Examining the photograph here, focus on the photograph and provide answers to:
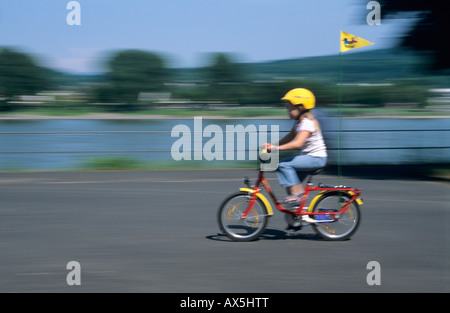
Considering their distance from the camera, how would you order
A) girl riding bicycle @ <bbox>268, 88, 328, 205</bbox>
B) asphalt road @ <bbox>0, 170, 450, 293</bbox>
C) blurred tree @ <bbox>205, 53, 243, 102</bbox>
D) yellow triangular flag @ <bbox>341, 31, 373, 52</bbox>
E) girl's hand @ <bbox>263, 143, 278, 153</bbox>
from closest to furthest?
1. asphalt road @ <bbox>0, 170, 450, 293</bbox>
2. girl's hand @ <bbox>263, 143, 278, 153</bbox>
3. girl riding bicycle @ <bbox>268, 88, 328, 205</bbox>
4. yellow triangular flag @ <bbox>341, 31, 373, 52</bbox>
5. blurred tree @ <bbox>205, 53, 243, 102</bbox>

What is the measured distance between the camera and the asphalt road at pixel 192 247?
5.34 meters

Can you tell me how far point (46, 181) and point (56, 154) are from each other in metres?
5.62

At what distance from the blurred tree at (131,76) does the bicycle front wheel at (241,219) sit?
56214 millimetres

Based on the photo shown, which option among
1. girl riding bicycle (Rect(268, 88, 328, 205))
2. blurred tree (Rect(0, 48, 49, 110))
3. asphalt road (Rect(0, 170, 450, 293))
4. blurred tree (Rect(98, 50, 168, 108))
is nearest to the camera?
asphalt road (Rect(0, 170, 450, 293))

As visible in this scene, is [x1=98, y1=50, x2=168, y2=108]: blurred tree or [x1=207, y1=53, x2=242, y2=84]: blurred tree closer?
[x1=207, y1=53, x2=242, y2=84]: blurred tree

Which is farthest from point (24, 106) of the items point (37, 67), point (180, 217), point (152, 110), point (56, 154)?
point (180, 217)

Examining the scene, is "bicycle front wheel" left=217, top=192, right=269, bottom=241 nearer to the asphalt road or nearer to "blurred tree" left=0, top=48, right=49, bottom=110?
the asphalt road

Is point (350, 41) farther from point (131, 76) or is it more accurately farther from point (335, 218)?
point (131, 76)

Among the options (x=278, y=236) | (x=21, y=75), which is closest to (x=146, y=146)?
(x=278, y=236)

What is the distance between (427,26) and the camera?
14.4 m

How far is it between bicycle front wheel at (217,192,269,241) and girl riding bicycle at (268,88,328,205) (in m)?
0.38

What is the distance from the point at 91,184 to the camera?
12.8m

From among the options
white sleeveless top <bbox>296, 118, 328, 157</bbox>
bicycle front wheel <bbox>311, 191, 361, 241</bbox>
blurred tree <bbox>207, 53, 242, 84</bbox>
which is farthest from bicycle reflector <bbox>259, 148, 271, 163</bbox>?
blurred tree <bbox>207, 53, 242, 84</bbox>

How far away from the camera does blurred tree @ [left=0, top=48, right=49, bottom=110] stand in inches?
2400
